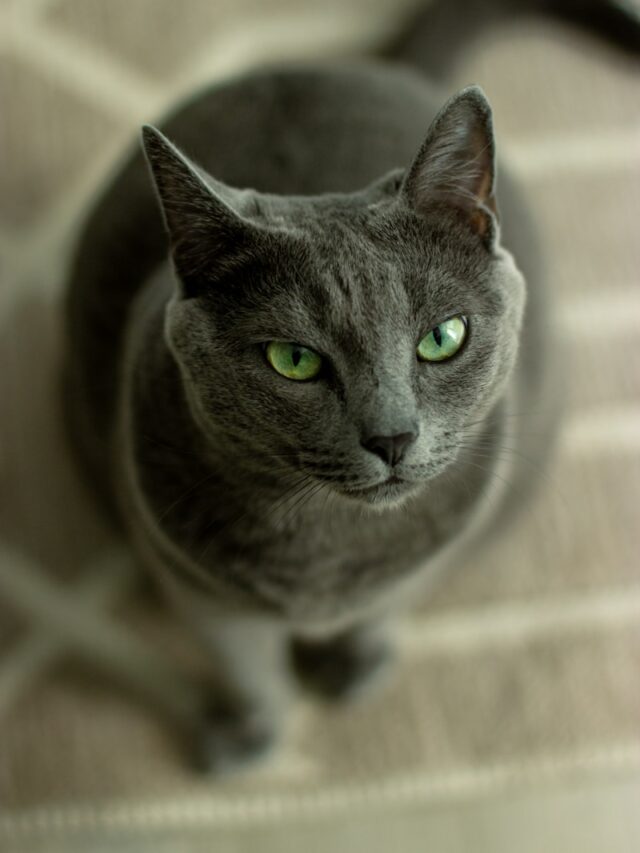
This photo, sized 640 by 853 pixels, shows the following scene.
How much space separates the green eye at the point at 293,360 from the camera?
25.7 inches

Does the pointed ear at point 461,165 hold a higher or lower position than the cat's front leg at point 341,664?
higher

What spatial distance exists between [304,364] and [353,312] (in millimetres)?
57

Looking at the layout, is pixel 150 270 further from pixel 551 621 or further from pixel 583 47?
pixel 583 47

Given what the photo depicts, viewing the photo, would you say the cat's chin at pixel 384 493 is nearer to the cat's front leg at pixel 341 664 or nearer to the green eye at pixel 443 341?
the green eye at pixel 443 341

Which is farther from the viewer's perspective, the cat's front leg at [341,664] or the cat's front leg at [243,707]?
the cat's front leg at [341,664]

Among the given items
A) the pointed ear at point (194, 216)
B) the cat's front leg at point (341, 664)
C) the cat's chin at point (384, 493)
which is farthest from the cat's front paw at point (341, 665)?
the pointed ear at point (194, 216)

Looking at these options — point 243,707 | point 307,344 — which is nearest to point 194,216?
point 307,344

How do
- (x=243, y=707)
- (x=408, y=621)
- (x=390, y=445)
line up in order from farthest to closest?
(x=408, y=621) → (x=243, y=707) → (x=390, y=445)

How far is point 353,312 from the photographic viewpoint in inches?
24.8

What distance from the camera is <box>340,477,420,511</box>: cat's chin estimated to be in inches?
26.2

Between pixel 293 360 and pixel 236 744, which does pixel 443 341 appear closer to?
pixel 293 360

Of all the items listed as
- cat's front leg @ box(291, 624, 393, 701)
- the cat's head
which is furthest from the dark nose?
cat's front leg @ box(291, 624, 393, 701)

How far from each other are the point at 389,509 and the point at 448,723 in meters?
0.52

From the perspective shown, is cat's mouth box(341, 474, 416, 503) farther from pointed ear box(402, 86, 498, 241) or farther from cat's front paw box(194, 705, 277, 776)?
cat's front paw box(194, 705, 277, 776)
